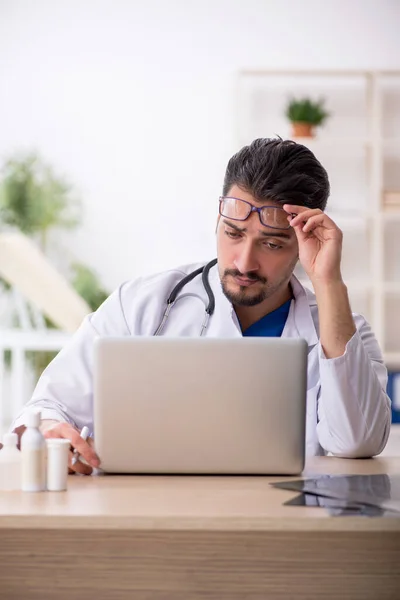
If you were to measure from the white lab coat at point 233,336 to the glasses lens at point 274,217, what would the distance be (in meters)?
0.22

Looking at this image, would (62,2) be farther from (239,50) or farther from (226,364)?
(226,364)

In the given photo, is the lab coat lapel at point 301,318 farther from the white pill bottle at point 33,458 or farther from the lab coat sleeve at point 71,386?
the white pill bottle at point 33,458

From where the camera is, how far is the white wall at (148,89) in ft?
17.6

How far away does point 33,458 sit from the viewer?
4.58ft

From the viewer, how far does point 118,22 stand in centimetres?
548

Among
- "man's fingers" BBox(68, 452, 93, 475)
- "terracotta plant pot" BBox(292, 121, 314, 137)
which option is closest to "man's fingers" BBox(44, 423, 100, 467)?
"man's fingers" BBox(68, 452, 93, 475)

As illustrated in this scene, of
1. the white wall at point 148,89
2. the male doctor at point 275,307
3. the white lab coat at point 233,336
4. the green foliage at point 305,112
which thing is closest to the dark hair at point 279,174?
the male doctor at point 275,307

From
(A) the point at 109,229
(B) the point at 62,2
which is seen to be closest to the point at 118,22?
(B) the point at 62,2

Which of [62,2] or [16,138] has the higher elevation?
[62,2]

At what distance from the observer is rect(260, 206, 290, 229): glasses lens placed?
2037 mm

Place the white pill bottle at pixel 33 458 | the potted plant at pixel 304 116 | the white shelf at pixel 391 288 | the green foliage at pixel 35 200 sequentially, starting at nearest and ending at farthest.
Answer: the white pill bottle at pixel 33 458
the potted plant at pixel 304 116
the white shelf at pixel 391 288
the green foliage at pixel 35 200

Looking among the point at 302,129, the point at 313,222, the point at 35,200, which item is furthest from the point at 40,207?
the point at 313,222

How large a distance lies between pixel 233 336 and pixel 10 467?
64 cm

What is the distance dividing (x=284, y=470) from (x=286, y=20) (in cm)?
431
